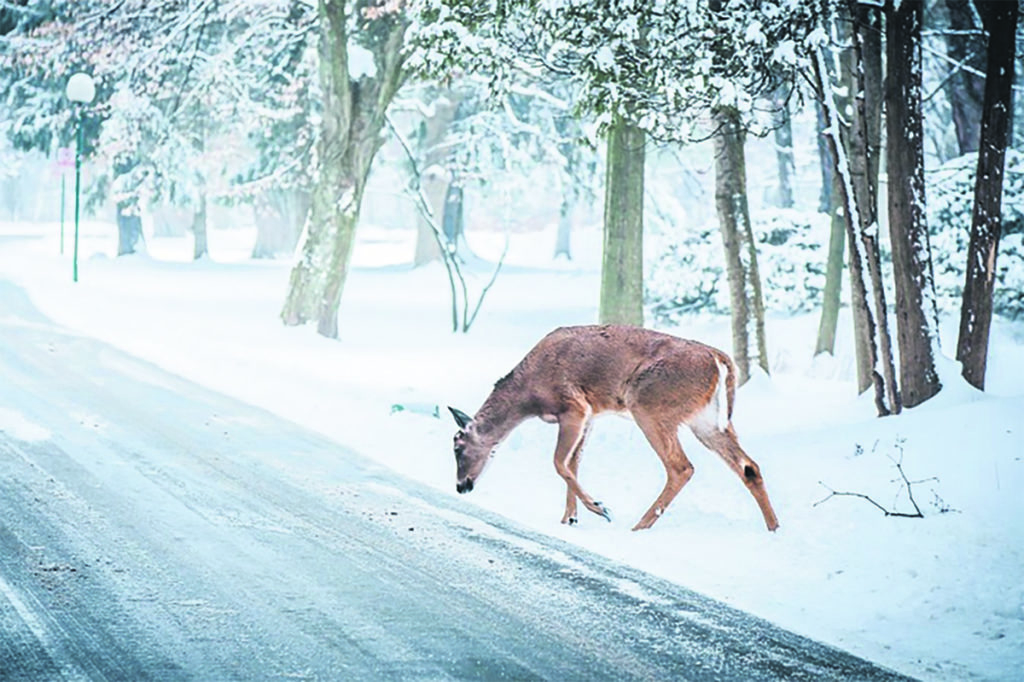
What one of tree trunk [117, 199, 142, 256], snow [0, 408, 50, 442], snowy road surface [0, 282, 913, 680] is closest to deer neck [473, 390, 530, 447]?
snowy road surface [0, 282, 913, 680]

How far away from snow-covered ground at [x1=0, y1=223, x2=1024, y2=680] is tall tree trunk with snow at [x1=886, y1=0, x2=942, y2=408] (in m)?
0.30

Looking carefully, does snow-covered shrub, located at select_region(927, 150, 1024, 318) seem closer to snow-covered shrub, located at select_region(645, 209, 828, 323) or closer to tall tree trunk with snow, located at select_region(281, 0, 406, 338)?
snow-covered shrub, located at select_region(645, 209, 828, 323)

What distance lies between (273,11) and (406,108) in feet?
26.1

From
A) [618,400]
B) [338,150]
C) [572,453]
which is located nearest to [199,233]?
[338,150]

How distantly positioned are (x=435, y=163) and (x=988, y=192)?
25.0 m

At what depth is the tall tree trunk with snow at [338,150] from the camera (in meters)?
19.7

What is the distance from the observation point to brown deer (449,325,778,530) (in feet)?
28.7

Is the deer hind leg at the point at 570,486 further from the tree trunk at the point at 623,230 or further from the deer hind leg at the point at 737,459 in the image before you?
the tree trunk at the point at 623,230

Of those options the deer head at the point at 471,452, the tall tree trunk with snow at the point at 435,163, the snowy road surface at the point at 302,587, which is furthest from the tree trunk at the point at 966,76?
the snowy road surface at the point at 302,587

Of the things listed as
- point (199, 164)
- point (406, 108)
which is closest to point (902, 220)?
point (406, 108)

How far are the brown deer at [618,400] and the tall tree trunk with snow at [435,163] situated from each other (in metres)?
21.2

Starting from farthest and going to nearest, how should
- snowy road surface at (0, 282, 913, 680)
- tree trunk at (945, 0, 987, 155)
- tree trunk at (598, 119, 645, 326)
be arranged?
tree trunk at (945, 0, 987, 155) → tree trunk at (598, 119, 645, 326) → snowy road surface at (0, 282, 913, 680)

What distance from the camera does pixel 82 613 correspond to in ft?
20.9

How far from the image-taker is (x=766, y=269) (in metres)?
23.4
